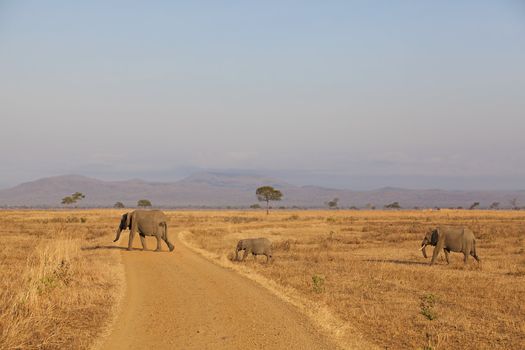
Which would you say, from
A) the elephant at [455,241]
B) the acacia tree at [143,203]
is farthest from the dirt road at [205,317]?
the acacia tree at [143,203]

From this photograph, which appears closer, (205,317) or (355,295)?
(205,317)

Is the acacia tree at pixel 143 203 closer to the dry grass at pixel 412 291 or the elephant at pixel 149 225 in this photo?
the dry grass at pixel 412 291

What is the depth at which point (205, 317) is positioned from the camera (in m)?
13.8

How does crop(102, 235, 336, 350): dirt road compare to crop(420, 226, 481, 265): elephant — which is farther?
crop(420, 226, 481, 265): elephant

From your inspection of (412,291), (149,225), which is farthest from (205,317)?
(149,225)

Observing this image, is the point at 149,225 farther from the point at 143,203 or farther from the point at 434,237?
the point at 143,203

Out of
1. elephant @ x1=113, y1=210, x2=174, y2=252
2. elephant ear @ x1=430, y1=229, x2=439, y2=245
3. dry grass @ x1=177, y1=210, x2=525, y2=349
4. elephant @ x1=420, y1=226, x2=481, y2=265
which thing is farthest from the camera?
elephant @ x1=113, y1=210, x2=174, y2=252

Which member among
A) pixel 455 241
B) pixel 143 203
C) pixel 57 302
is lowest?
pixel 57 302

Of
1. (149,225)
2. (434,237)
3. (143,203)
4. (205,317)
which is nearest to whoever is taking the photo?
(205,317)

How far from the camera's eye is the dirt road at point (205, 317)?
11.5m

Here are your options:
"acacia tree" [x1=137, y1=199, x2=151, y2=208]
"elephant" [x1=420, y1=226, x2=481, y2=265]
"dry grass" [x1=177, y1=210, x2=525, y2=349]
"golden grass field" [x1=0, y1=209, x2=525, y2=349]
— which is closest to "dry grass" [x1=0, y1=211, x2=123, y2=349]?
"golden grass field" [x1=0, y1=209, x2=525, y2=349]

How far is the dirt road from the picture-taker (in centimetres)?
1153

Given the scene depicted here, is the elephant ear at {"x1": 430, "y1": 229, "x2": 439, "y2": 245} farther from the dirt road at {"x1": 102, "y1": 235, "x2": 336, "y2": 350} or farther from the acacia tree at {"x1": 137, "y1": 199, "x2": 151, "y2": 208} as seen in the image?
the acacia tree at {"x1": 137, "y1": 199, "x2": 151, "y2": 208}

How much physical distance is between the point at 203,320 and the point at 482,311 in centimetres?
805
